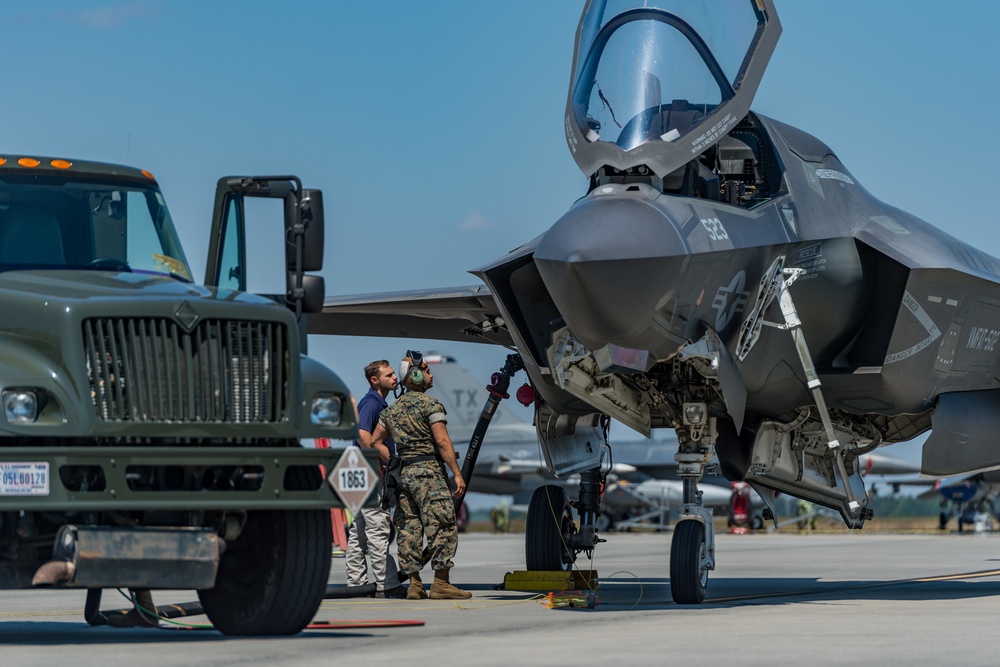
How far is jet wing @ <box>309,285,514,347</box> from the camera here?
14852mm

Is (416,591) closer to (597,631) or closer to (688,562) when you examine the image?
(688,562)

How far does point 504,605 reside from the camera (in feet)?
37.6

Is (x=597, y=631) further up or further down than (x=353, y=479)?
further down

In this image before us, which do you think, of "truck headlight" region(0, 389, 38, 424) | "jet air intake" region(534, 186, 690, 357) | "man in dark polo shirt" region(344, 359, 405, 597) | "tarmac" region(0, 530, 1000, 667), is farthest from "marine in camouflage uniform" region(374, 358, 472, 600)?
"truck headlight" region(0, 389, 38, 424)

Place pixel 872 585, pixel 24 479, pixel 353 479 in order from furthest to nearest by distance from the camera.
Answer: pixel 872 585 < pixel 353 479 < pixel 24 479

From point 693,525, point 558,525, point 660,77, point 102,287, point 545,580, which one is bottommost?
point 545,580

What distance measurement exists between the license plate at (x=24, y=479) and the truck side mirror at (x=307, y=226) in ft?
6.17

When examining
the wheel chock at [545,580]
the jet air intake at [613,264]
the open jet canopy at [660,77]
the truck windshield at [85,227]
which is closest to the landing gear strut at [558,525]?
the wheel chock at [545,580]

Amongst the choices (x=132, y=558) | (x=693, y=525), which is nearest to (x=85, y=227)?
(x=132, y=558)

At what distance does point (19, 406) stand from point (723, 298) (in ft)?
18.7

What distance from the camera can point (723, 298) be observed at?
436 inches

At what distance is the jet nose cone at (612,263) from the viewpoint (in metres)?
9.77

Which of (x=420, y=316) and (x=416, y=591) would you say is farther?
(x=420, y=316)

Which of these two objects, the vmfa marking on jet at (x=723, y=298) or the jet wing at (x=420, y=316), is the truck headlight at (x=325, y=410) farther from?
the jet wing at (x=420, y=316)
